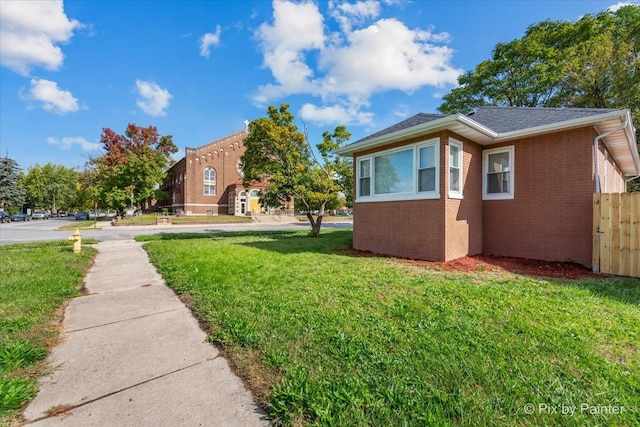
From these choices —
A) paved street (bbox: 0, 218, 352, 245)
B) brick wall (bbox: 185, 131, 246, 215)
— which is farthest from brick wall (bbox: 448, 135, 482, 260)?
brick wall (bbox: 185, 131, 246, 215)

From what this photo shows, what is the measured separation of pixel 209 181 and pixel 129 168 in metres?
9.66

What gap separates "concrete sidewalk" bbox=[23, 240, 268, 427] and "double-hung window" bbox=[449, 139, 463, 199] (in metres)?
6.34

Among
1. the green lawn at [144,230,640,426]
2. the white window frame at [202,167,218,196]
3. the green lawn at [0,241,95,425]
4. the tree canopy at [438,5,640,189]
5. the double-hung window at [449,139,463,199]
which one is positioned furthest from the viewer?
the white window frame at [202,167,218,196]

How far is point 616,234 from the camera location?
5.61 meters

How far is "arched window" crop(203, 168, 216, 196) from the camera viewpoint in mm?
39594

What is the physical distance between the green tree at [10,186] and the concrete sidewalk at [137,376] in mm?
61108

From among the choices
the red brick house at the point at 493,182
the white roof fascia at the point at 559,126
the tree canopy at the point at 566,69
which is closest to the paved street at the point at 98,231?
the red brick house at the point at 493,182

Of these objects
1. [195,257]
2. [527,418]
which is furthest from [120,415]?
[195,257]

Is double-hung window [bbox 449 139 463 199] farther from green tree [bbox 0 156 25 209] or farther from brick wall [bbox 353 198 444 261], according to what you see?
green tree [bbox 0 156 25 209]

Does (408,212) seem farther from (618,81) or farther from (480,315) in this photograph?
(618,81)

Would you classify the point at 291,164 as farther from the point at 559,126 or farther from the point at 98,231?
the point at 98,231

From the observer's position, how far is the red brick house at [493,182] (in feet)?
21.1

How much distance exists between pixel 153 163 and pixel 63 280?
34.3 meters

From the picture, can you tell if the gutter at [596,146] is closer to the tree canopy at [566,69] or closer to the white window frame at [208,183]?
the tree canopy at [566,69]
